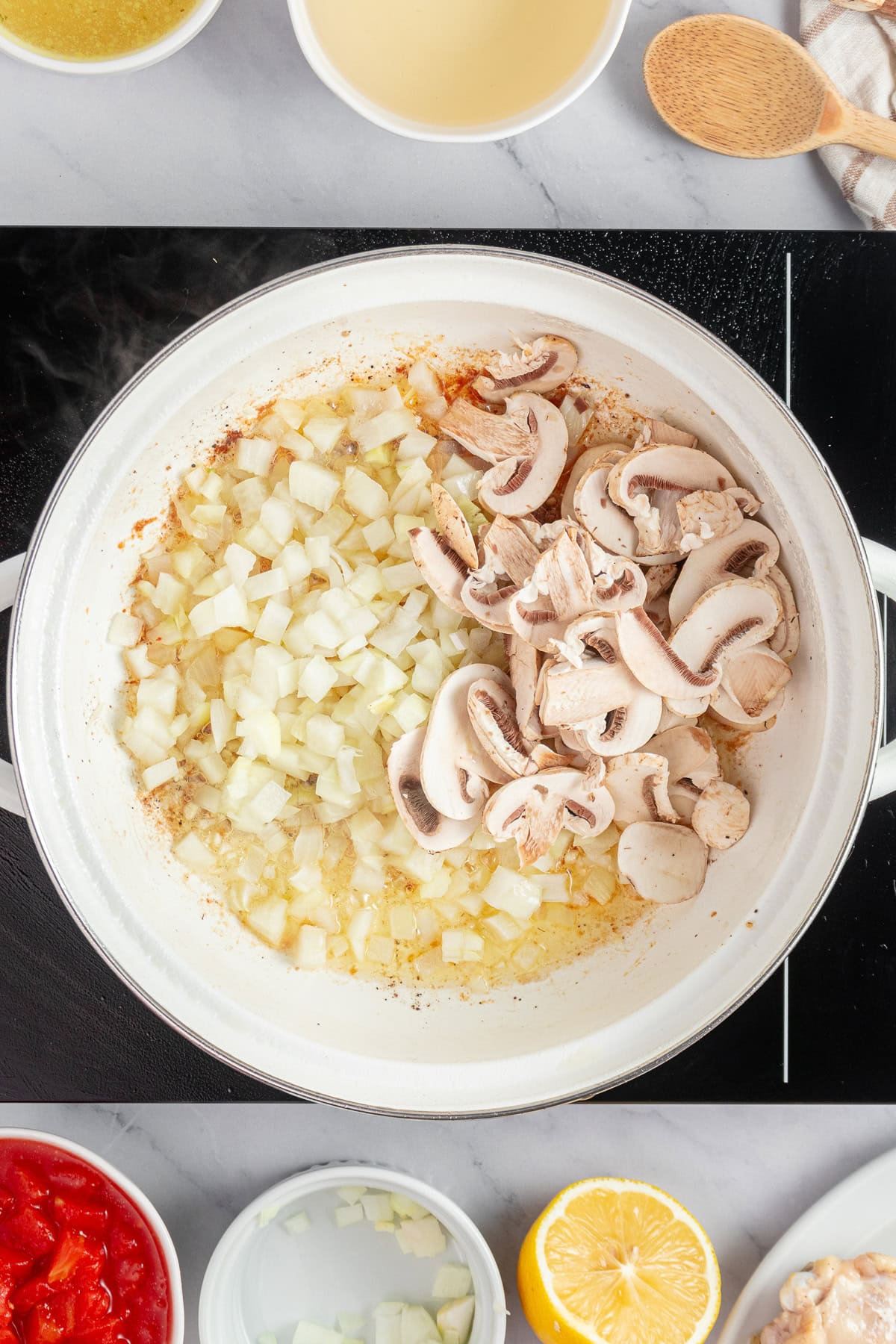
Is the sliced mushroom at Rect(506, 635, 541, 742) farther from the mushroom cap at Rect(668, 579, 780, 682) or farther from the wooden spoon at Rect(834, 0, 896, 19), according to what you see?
the wooden spoon at Rect(834, 0, 896, 19)

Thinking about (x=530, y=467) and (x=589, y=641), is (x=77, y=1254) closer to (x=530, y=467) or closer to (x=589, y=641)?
(x=589, y=641)

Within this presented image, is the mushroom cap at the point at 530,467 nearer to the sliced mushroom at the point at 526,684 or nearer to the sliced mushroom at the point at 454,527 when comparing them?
the sliced mushroom at the point at 454,527

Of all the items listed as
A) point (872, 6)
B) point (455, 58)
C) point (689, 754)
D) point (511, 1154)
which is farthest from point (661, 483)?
point (511, 1154)

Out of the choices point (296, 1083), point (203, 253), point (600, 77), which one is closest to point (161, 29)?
point (203, 253)

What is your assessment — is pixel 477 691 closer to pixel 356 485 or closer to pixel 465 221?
pixel 356 485

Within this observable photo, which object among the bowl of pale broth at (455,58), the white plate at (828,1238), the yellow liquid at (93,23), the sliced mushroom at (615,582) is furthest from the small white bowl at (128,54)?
the white plate at (828,1238)
